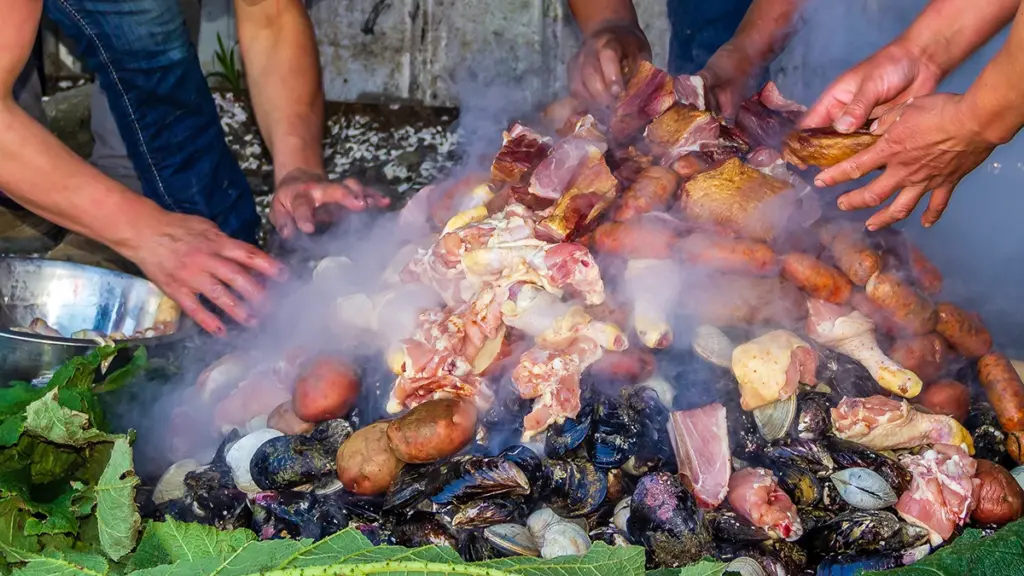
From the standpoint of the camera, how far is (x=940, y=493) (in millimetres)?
2314

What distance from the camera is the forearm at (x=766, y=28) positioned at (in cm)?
382

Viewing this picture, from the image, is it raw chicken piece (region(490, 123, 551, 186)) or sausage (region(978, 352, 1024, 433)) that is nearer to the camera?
sausage (region(978, 352, 1024, 433))

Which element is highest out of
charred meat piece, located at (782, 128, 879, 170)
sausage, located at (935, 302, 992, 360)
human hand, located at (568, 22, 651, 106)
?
human hand, located at (568, 22, 651, 106)

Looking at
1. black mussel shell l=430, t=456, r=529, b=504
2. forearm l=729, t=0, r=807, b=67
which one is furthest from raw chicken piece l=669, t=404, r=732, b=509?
forearm l=729, t=0, r=807, b=67

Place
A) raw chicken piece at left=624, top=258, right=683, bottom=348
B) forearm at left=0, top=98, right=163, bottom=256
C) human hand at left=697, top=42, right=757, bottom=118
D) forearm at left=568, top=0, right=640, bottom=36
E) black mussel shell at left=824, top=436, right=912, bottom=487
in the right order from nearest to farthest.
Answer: black mussel shell at left=824, top=436, right=912, bottom=487
raw chicken piece at left=624, top=258, right=683, bottom=348
forearm at left=0, top=98, right=163, bottom=256
human hand at left=697, top=42, right=757, bottom=118
forearm at left=568, top=0, right=640, bottom=36

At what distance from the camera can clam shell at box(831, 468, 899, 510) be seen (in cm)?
232

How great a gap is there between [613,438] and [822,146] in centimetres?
121

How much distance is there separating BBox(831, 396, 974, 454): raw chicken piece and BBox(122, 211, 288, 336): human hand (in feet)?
6.81

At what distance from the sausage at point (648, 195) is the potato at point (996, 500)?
1.24 meters

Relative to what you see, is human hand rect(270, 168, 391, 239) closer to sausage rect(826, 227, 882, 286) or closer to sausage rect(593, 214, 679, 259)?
sausage rect(593, 214, 679, 259)

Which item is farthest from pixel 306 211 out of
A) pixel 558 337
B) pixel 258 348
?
pixel 558 337

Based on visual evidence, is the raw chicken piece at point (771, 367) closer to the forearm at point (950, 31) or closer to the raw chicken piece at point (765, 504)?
the raw chicken piece at point (765, 504)

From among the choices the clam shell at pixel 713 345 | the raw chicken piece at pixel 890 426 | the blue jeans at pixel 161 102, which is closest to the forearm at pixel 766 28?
the clam shell at pixel 713 345

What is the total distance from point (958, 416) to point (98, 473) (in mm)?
2744
